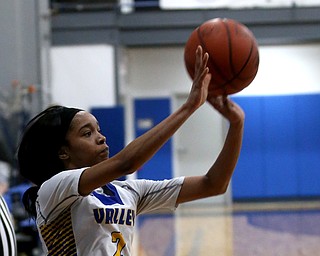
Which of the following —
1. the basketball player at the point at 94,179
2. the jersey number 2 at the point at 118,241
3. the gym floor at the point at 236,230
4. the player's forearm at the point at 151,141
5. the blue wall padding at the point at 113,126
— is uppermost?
the player's forearm at the point at 151,141

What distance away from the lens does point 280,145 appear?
1353cm

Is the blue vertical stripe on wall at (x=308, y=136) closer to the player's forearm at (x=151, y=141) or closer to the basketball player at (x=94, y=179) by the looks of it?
the basketball player at (x=94, y=179)

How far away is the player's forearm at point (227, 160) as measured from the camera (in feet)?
7.79

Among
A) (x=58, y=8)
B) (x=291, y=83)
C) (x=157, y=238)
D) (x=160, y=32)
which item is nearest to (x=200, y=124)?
(x=291, y=83)

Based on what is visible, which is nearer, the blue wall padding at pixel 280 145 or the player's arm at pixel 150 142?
the player's arm at pixel 150 142

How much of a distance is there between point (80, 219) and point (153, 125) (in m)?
11.4

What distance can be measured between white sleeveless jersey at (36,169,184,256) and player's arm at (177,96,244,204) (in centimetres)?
29

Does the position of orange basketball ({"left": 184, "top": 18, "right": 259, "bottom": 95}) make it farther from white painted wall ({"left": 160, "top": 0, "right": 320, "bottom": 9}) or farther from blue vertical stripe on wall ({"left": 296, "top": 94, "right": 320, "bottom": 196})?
blue vertical stripe on wall ({"left": 296, "top": 94, "right": 320, "bottom": 196})

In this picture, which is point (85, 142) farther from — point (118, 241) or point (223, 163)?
point (223, 163)

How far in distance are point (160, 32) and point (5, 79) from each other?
351cm

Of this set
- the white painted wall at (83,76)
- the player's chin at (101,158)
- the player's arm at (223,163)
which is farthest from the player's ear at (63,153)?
the white painted wall at (83,76)

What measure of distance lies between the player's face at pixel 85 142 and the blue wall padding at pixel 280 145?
1134 cm

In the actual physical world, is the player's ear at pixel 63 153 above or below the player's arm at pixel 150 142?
below

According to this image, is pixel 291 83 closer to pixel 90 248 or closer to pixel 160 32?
→ pixel 160 32
